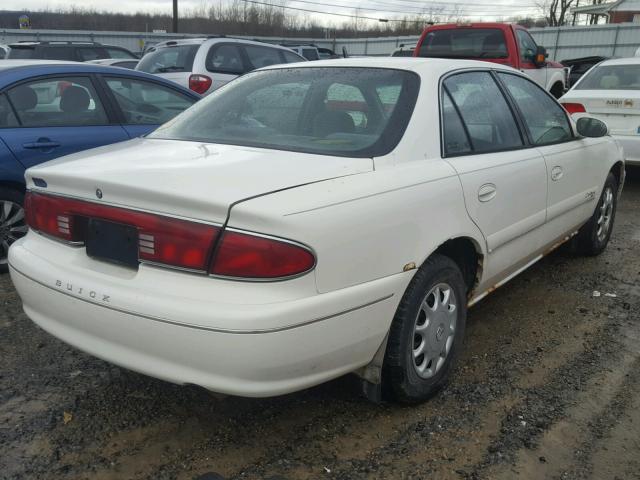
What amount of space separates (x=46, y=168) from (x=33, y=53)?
1077cm

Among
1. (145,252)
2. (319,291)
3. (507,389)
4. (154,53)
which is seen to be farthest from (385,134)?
(154,53)

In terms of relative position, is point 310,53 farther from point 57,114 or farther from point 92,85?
point 57,114

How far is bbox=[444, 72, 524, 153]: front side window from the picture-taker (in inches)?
124

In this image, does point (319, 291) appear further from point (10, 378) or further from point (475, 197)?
point (10, 378)

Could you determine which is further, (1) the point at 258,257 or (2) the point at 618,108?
(2) the point at 618,108

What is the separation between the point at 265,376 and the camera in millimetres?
2139

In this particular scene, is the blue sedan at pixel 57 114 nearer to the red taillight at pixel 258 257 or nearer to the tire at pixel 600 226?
the red taillight at pixel 258 257

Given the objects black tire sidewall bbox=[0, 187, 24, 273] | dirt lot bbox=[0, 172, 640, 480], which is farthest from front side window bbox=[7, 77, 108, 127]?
dirt lot bbox=[0, 172, 640, 480]

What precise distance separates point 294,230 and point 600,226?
3775 mm

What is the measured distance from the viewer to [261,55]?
1025cm

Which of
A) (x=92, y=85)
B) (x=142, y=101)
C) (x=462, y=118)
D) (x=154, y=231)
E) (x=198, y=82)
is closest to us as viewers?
(x=154, y=231)

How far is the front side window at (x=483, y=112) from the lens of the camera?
316cm

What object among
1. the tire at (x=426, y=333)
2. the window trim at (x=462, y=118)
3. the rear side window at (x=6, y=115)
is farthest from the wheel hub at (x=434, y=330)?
the rear side window at (x=6, y=115)

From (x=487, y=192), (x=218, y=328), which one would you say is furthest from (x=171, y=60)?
(x=218, y=328)
